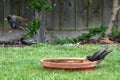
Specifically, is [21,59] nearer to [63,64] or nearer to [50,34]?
[63,64]

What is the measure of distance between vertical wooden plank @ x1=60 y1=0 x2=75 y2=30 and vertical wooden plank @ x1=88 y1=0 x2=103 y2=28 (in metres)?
0.43

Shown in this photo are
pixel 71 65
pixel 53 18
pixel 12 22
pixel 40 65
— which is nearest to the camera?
pixel 71 65

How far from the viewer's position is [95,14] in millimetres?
10242

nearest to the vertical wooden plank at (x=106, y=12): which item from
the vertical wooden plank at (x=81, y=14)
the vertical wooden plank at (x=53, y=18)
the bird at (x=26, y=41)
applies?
the vertical wooden plank at (x=81, y=14)

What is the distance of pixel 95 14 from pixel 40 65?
427 cm

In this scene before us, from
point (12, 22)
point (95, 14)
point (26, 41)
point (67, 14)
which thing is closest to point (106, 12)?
point (95, 14)

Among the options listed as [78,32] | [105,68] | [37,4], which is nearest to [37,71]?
[105,68]

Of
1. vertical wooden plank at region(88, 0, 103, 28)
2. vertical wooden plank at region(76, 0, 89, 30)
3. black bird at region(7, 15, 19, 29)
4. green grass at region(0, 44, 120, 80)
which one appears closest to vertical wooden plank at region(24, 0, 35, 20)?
black bird at region(7, 15, 19, 29)

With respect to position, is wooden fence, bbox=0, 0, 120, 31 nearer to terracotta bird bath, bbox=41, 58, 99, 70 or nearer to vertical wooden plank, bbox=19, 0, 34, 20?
vertical wooden plank, bbox=19, 0, 34, 20

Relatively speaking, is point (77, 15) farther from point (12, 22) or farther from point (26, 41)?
point (12, 22)

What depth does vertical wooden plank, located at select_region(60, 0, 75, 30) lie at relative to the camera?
10.2 meters

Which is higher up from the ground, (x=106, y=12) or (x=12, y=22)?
(x=106, y=12)

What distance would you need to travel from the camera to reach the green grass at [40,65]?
17.3ft

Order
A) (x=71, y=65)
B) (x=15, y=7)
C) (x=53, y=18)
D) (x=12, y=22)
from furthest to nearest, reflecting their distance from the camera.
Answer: (x=53, y=18)
(x=15, y=7)
(x=12, y=22)
(x=71, y=65)
